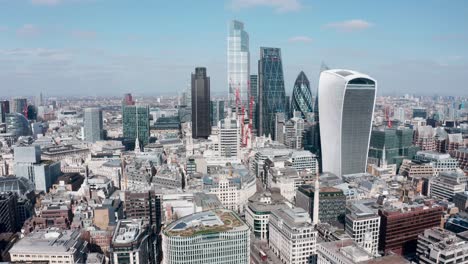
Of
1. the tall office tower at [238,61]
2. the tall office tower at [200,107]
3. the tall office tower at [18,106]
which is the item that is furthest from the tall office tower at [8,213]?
the tall office tower at [18,106]

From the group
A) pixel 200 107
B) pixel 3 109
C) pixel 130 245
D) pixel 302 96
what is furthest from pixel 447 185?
pixel 3 109

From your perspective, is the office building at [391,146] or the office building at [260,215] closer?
the office building at [260,215]

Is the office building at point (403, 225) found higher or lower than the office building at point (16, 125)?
lower

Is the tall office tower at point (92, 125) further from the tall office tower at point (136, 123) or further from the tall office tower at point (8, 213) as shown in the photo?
the tall office tower at point (8, 213)

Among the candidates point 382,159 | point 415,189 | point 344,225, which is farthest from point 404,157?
point 344,225

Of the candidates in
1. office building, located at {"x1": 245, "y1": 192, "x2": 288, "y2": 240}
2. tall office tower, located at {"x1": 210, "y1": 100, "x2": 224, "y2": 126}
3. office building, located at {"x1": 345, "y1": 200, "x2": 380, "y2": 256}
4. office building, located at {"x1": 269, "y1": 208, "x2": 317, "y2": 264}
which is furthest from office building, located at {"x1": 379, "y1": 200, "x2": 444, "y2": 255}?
tall office tower, located at {"x1": 210, "y1": 100, "x2": 224, "y2": 126}

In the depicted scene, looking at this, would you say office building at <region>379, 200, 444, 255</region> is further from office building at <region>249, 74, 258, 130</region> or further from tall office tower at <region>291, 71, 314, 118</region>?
office building at <region>249, 74, 258, 130</region>
